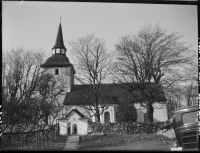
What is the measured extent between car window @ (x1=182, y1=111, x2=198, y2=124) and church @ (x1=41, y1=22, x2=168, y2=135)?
8207mm

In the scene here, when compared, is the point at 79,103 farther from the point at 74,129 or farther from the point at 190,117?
the point at 190,117

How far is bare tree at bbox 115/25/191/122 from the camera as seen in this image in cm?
1140

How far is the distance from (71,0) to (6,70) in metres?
4.71

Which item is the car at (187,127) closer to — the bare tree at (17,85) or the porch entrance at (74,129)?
the bare tree at (17,85)

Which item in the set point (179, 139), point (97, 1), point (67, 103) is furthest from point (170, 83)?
point (67, 103)

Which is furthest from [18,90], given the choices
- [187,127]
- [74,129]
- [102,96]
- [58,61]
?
[58,61]

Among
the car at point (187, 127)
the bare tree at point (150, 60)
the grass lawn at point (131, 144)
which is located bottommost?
the grass lawn at point (131, 144)

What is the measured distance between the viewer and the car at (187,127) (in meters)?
5.57

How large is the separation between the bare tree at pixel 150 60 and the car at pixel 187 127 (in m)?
5.32

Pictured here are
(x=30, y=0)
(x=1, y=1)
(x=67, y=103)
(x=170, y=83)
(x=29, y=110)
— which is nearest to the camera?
(x=1, y=1)

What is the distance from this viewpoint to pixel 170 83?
40.5ft

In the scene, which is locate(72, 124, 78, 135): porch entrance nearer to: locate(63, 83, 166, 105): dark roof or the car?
locate(63, 83, 166, 105): dark roof

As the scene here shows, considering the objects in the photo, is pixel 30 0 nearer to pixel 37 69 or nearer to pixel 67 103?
pixel 37 69

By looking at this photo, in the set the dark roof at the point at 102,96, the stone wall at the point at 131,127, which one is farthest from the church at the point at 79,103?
the stone wall at the point at 131,127
